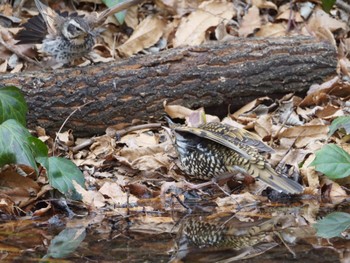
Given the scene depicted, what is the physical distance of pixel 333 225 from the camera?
15.5 feet

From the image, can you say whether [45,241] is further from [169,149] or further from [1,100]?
[169,149]

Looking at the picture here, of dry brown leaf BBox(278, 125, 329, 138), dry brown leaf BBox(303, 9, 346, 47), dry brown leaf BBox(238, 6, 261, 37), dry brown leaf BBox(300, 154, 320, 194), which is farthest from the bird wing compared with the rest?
dry brown leaf BBox(303, 9, 346, 47)

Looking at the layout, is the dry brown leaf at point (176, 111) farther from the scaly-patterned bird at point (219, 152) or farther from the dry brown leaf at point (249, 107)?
the scaly-patterned bird at point (219, 152)

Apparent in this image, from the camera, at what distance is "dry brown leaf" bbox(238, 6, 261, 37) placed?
8602mm

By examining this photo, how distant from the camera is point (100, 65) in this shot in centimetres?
695

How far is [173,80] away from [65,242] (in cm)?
297

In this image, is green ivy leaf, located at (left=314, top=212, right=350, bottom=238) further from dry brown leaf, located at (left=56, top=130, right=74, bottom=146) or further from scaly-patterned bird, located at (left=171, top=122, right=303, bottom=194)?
dry brown leaf, located at (left=56, top=130, right=74, bottom=146)

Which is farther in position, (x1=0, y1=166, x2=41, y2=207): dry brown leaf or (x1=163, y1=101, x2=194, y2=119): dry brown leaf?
(x1=163, y1=101, x2=194, y2=119): dry brown leaf

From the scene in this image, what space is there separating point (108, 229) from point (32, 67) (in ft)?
11.3

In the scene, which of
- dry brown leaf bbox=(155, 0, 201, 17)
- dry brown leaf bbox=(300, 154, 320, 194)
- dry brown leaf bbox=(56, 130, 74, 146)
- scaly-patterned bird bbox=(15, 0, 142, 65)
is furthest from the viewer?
dry brown leaf bbox=(155, 0, 201, 17)

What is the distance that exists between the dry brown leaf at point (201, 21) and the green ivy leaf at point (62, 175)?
3.09 metres

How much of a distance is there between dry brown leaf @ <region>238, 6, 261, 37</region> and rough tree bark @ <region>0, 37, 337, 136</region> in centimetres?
103

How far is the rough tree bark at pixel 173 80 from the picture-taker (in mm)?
6715

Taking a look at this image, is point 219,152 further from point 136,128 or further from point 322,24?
point 322,24
